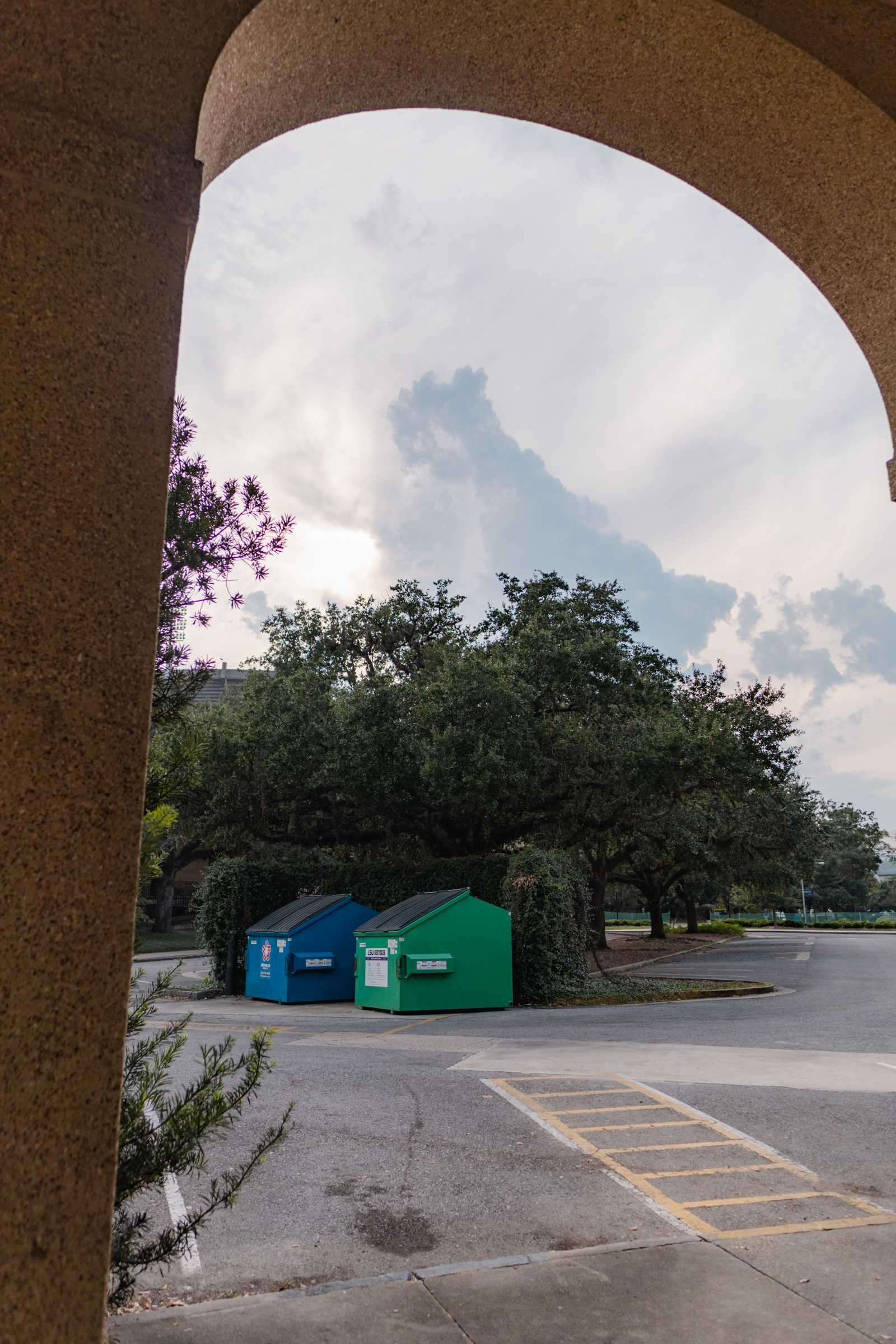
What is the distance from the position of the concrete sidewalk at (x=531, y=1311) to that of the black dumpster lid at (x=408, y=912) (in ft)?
35.3

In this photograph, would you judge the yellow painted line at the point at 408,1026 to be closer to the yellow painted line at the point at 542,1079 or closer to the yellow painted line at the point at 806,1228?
the yellow painted line at the point at 542,1079

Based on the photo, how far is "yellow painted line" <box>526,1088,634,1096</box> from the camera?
26.3 ft

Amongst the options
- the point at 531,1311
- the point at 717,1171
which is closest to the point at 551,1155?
the point at 717,1171

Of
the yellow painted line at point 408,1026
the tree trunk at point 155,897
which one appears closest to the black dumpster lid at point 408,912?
the yellow painted line at point 408,1026

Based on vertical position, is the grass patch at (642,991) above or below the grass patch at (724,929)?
below

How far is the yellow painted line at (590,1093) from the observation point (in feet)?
26.3

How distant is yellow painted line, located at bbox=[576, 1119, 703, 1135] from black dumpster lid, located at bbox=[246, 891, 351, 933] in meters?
10.0

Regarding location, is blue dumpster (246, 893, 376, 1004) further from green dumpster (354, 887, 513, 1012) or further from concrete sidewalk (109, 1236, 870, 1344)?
concrete sidewalk (109, 1236, 870, 1344)

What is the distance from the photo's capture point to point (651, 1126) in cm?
692

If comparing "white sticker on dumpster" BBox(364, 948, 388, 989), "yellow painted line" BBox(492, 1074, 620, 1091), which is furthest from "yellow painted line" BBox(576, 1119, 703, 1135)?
"white sticker on dumpster" BBox(364, 948, 388, 989)

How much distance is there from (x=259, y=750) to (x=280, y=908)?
10.6 ft

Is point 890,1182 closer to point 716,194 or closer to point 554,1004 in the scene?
point 716,194

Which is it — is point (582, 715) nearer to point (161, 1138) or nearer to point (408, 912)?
point (408, 912)

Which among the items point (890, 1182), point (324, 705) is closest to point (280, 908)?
point (324, 705)
